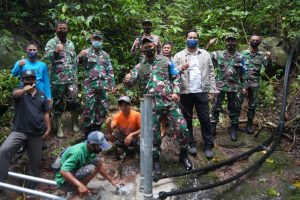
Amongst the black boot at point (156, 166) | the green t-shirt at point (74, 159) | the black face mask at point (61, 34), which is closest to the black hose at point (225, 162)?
the black boot at point (156, 166)

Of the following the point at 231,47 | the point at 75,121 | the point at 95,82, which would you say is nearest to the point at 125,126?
the point at 95,82

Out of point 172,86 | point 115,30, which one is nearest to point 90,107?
point 172,86

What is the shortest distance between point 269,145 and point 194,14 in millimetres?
6176

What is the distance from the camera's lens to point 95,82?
6.76m

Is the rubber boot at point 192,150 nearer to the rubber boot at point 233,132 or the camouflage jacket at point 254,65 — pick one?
the rubber boot at point 233,132

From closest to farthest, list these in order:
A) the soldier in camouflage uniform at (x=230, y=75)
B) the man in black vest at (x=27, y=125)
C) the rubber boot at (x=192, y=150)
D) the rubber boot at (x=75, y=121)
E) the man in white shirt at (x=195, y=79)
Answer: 1. the man in black vest at (x=27, y=125)
2. the man in white shirt at (x=195, y=79)
3. the rubber boot at (x=192, y=150)
4. the soldier in camouflage uniform at (x=230, y=75)
5. the rubber boot at (x=75, y=121)

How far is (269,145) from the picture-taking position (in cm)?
764

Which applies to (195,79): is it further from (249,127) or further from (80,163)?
(80,163)

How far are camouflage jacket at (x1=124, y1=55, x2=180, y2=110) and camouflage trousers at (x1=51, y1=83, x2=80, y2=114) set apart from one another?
1.56 metres

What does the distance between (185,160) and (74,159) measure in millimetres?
2399

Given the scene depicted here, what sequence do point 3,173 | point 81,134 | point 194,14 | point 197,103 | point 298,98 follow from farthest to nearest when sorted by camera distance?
point 194,14 → point 298,98 → point 81,134 → point 197,103 → point 3,173

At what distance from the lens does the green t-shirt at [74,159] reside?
4.96 meters

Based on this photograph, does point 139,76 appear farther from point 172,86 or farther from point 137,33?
point 137,33

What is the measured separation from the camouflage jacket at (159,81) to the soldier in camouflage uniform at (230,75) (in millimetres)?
1493
